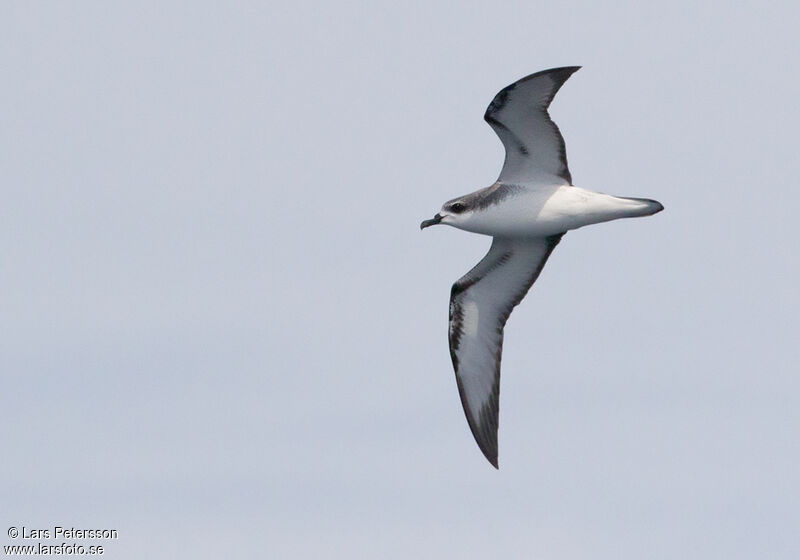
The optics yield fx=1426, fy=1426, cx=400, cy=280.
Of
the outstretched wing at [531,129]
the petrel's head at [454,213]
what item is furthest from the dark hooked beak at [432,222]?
the outstretched wing at [531,129]

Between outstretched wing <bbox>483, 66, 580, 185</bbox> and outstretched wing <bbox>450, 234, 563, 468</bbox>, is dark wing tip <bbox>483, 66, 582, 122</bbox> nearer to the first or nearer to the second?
outstretched wing <bbox>483, 66, 580, 185</bbox>

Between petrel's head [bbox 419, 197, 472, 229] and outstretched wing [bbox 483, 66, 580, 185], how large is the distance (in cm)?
105

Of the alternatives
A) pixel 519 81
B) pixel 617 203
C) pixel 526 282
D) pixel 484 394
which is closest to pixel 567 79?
pixel 519 81

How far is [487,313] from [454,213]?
297 centimetres

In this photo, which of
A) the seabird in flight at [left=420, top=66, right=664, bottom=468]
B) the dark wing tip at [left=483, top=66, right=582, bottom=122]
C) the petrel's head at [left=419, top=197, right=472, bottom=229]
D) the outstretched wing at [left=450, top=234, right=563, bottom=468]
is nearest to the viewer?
the dark wing tip at [left=483, top=66, right=582, bottom=122]

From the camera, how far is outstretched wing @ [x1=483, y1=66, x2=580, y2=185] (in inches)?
1118

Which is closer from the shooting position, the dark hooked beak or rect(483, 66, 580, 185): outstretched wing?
rect(483, 66, 580, 185): outstretched wing

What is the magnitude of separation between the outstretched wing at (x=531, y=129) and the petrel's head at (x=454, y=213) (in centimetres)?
105

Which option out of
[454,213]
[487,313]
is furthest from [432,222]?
[487,313]

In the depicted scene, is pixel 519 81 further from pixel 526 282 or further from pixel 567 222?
pixel 526 282

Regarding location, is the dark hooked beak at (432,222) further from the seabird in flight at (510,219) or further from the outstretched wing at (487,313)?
the outstretched wing at (487,313)

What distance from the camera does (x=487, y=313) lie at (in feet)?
105

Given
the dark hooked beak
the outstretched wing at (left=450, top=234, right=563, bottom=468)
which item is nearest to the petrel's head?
the dark hooked beak

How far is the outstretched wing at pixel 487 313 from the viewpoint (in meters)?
31.8
